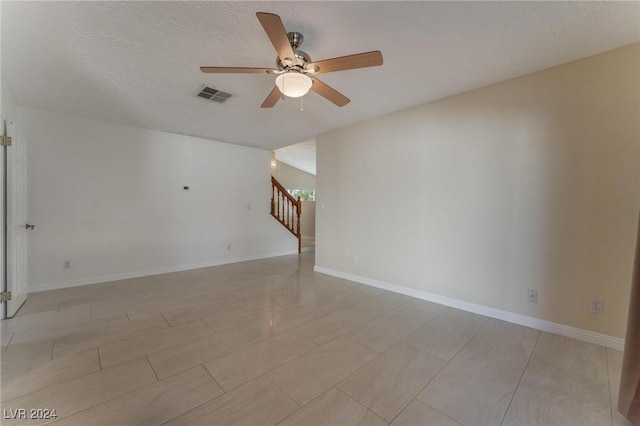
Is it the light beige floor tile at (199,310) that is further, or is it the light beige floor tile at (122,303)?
the light beige floor tile at (122,303)

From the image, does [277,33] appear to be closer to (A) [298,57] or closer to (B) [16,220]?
(A) [298,57]

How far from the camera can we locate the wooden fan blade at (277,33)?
1.47 metres

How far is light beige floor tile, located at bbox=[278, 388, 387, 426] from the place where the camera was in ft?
4.86

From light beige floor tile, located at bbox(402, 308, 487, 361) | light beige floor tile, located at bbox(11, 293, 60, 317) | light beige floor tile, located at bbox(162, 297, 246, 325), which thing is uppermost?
light beige floor tile, located at bbox(402, 308, 487, 361)

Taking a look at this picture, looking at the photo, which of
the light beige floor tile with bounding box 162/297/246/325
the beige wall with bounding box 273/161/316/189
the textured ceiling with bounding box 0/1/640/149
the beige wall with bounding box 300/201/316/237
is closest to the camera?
the textured ceiling with bounding box 0/1/640/149

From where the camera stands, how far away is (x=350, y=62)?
6.16ft

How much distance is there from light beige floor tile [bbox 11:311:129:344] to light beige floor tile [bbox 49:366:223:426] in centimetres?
135

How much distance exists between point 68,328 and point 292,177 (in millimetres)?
8533

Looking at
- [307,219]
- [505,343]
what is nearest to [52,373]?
[505,343]

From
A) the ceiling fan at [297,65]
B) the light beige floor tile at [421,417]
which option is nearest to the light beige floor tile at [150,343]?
the light beige floor tile at [421,417]

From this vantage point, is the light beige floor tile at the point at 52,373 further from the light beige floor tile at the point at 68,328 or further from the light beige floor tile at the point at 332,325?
the light beige floor tile at the point at 332,325

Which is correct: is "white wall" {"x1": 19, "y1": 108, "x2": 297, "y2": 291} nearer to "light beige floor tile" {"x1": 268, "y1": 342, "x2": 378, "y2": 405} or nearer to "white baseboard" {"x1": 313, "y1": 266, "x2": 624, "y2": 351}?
"white baseboard" {"x1": 313, "y1": 266, "x2": 624, "y2": 351}

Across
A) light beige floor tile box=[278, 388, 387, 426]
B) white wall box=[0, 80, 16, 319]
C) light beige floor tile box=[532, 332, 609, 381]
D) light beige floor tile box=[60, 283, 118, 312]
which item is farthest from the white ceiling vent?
light beige floor tile box=[532, 332, 609, 381]

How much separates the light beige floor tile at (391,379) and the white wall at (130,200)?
4.33m
